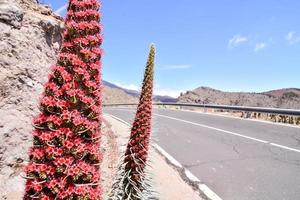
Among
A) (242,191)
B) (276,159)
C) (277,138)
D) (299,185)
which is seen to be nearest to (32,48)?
(242,191)

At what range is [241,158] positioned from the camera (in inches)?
406

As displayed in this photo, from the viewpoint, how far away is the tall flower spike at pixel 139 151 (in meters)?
4.80

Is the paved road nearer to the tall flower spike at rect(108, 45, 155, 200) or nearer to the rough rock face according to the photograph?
the tall flower spike at rect(108, 45, 155, 200)

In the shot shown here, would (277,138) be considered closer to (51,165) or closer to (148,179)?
(148,179)

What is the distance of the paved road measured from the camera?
7457 millimetres

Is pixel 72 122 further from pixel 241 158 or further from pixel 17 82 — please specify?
pixel 241 158

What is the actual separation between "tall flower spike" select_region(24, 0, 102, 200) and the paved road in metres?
1.93

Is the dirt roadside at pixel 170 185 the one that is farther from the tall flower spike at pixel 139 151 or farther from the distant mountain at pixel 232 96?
the distant mountain at pixel 232 96

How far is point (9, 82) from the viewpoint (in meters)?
4.75

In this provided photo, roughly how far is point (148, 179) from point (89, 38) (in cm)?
238

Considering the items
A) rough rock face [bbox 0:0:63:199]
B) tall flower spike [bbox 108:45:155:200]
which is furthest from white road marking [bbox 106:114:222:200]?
rough rock face [bbox 0:0:63:199]

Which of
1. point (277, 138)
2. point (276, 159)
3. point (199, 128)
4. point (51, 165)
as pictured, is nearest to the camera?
point (51, 165)

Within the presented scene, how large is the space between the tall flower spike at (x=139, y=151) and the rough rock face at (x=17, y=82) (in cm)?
126

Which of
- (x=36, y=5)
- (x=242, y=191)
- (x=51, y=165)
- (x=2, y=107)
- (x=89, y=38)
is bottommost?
(x=242, y=191)
